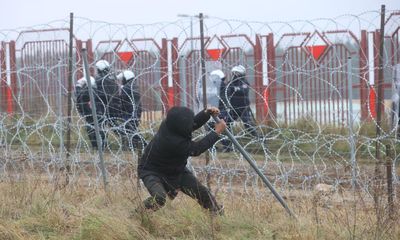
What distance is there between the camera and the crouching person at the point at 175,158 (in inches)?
288

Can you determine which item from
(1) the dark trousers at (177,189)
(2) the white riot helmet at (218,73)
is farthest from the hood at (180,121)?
(2) the white riot helmet at (218,73)

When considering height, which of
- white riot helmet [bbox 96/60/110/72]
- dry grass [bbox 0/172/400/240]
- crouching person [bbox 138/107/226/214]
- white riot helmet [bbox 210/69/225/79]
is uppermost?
white riot helmet [bbox 96/60/110/72]

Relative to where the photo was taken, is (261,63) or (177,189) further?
(261,63)

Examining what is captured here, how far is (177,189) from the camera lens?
7633 mm

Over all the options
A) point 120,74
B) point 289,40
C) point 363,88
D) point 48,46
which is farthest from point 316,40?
point 48,46

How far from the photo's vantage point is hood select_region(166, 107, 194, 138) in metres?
7.32

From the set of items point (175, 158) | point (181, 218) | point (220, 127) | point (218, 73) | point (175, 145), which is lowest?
point (181, 218)

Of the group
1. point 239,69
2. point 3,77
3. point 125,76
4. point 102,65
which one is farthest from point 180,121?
point 3,77

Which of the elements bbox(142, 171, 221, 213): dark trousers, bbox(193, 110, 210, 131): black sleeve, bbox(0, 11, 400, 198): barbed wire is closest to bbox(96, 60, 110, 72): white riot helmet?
bbox(0, 11, 400, 198): barbed wire

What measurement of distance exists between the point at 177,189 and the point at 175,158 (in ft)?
1.07

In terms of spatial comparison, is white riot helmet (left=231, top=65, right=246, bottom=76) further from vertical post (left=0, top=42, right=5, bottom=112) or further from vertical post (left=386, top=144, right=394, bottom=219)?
vertical post (left=386, top=144, right=394, bottom=219)

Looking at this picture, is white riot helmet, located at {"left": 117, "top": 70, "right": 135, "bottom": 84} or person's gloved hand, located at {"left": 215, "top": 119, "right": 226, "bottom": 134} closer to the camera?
person's gloved hand, located at {"left": 215, "top": 119, "right": 226, "bottom": 134}

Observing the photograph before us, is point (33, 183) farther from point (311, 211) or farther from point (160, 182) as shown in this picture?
point (311, 211)

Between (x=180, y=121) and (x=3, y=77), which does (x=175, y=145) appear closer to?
(x=180, y=121)
